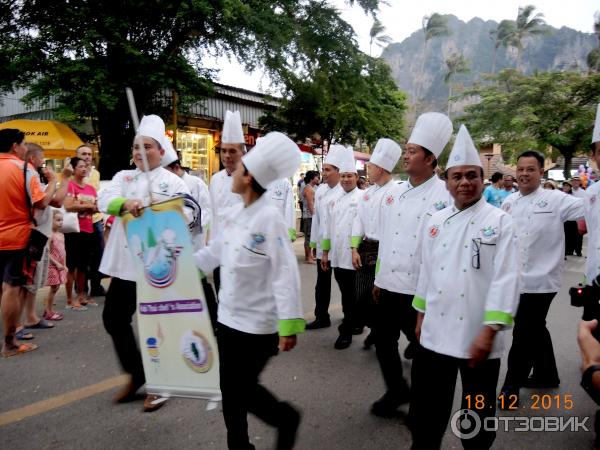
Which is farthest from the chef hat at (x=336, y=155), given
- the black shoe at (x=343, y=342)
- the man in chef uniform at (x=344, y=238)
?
the black shoe at (x=343, y=342)

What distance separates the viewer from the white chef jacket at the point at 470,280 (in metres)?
2.26

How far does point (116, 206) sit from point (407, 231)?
204 cm

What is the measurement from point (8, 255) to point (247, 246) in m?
3.05

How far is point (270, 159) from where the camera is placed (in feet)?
8.29

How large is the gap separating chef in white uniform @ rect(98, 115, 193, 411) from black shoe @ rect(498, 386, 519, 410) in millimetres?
2554

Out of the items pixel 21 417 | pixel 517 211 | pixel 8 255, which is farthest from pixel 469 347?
pixel 8 255

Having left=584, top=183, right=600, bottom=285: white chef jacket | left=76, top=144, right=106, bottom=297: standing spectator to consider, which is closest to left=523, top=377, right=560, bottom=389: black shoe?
left=584, top=183, right=600, bottom=285: white chef jacket

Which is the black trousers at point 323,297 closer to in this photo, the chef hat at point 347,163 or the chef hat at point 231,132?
the chef hat at point 347,163

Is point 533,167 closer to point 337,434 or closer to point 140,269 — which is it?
point 337,434

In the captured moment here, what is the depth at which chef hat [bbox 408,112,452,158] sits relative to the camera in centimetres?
339

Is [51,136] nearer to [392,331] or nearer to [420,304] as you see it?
[392,331]

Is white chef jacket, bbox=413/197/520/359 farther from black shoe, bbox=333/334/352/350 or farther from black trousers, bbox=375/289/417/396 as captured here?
black shoe, bbox=333/334/352/350

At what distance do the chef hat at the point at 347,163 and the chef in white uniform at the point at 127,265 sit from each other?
7.73ft

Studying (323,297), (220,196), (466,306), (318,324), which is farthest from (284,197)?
(466,306)
